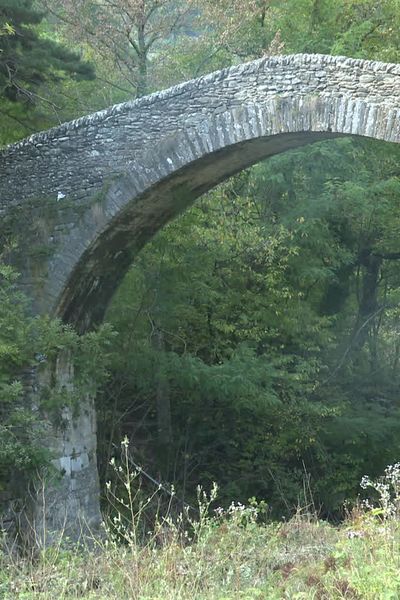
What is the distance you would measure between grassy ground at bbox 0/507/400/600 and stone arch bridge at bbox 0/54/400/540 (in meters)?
4.07

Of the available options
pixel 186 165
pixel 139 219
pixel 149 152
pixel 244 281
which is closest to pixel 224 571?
pixel 186 165

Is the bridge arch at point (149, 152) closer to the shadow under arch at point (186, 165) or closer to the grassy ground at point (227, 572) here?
the shadow under arch at point (186, 165)

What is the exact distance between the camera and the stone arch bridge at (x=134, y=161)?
8102mm

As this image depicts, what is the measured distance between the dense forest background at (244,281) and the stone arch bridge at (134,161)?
163 centimetres

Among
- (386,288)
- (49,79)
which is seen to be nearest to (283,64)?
(49,79)

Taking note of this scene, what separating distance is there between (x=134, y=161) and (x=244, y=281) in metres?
4.24

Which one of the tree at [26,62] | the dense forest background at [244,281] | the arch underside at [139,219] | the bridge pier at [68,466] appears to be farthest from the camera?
the dense forest background at [244,281]

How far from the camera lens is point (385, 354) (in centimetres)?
1683

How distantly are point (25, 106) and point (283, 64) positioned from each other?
14.4 ft

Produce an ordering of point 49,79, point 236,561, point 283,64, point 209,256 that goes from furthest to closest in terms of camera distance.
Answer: point 209,256 → point 49,79 → point 283,64 → point 236,561

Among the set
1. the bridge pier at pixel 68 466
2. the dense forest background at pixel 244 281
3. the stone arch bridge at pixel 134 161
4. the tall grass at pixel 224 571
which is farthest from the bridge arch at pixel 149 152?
the tall grass at pixel 224 571

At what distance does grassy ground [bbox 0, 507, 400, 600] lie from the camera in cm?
410

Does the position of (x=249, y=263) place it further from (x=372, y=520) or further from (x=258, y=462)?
(x=372, y=520)

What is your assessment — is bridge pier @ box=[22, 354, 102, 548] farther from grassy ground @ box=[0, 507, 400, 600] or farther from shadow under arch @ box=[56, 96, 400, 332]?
grassy ground @ box=[0, 507, 400, 600]
